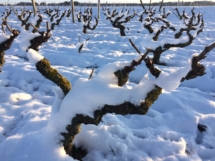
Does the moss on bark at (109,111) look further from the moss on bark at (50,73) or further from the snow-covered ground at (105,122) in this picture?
the moss on bark at (50,73)

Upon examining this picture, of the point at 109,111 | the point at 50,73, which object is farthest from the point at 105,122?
the point at 50,73

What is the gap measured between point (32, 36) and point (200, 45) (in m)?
8.38

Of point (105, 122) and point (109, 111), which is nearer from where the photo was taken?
point (109, 111)

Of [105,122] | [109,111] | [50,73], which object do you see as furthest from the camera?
[105,122]

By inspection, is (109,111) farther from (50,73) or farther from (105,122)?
(105,122)

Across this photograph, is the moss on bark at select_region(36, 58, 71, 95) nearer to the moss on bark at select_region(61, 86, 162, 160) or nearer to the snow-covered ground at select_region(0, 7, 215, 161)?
the snow-covered ground at select_region(0, 7, 215, 161)

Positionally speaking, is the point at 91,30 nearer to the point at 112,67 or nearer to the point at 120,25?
the point at 120,25

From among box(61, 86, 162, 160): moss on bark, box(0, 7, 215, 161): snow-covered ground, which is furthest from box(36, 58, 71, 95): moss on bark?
box(61, 86, 162, 160): moss on bark

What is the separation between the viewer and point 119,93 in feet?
6.48

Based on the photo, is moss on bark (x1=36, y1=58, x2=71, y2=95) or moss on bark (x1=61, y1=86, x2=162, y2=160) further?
moss on bark (x1=36, y1=58, x2=71, y2=95)

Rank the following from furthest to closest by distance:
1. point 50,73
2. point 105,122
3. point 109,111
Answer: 1. point 105,122
2. point 50,73
3. point 109,111

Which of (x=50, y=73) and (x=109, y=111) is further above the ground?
(x=50, y=73)

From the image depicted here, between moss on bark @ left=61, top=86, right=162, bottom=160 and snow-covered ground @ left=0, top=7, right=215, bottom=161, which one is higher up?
moss on bark @ left=61, top=86, right=162, bottom=160

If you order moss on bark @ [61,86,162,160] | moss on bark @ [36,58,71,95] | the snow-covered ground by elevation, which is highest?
moss on bark @ [36,58,71,95]
